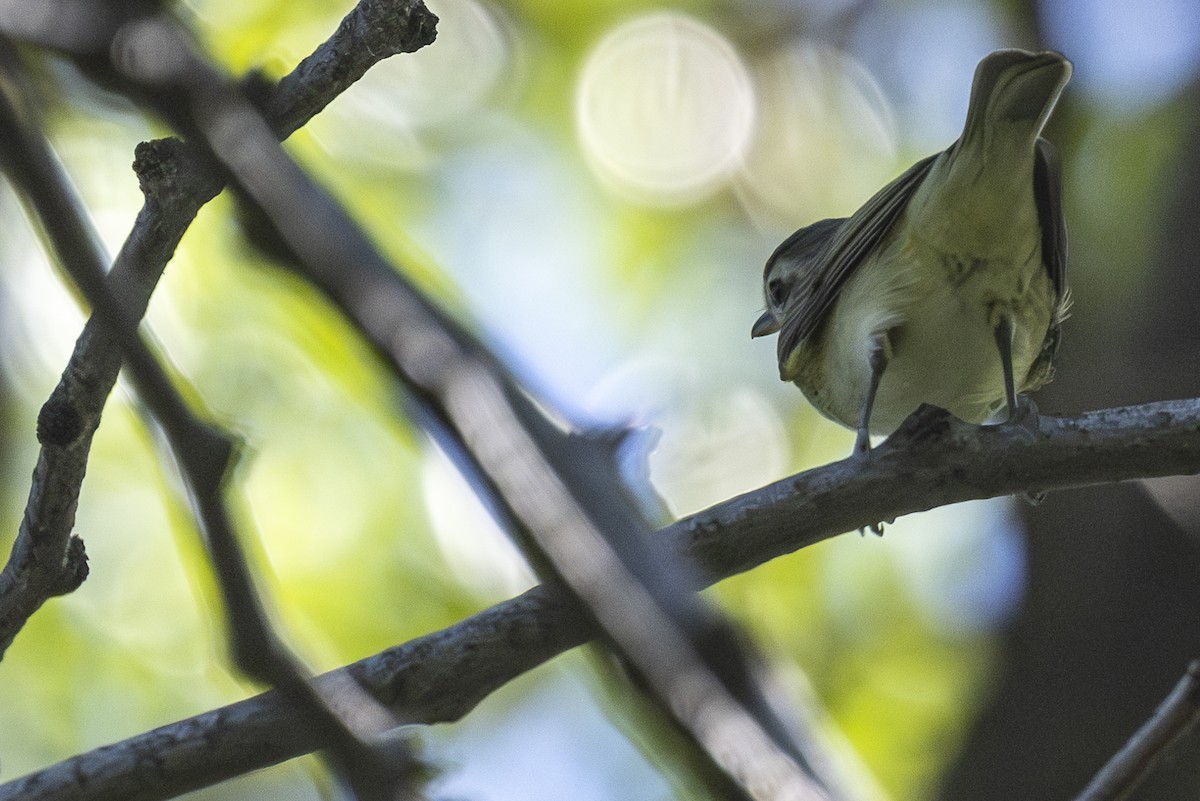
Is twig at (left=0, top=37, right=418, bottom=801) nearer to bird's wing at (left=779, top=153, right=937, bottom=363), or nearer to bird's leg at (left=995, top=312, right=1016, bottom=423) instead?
bird's leg at (left=995, top=312, right=1016, bottom=423)

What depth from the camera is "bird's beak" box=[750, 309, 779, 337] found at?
557 centimetres

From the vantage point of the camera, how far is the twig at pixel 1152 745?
5.02 feet

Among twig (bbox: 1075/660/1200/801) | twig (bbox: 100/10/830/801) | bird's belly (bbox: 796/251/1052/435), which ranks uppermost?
bird's belly (bbox: 796/251/1052/435)

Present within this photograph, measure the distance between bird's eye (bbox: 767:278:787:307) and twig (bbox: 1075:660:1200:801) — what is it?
3843 millimetres

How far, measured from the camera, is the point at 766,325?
5633 mm

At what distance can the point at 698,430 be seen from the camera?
7.69 metres

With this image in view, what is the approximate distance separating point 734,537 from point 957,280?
168 cm

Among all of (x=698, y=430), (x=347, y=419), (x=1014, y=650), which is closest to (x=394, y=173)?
(x=347, y=419)

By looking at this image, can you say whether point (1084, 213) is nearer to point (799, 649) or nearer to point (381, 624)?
point (799, 649)

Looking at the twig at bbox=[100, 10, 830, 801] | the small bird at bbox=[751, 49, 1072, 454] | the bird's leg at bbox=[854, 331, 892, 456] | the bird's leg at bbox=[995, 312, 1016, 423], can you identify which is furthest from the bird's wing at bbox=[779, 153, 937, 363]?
the twig at bbox=[100, 10, 830, 801]

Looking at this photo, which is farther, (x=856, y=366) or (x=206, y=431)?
(x=856, y=366)

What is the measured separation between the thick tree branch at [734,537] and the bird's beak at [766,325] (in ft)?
8.80

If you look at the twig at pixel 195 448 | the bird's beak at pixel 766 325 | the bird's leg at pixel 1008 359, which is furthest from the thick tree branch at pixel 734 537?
the bird's beak at pixel 766 325

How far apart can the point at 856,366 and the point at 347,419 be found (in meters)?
3.81
